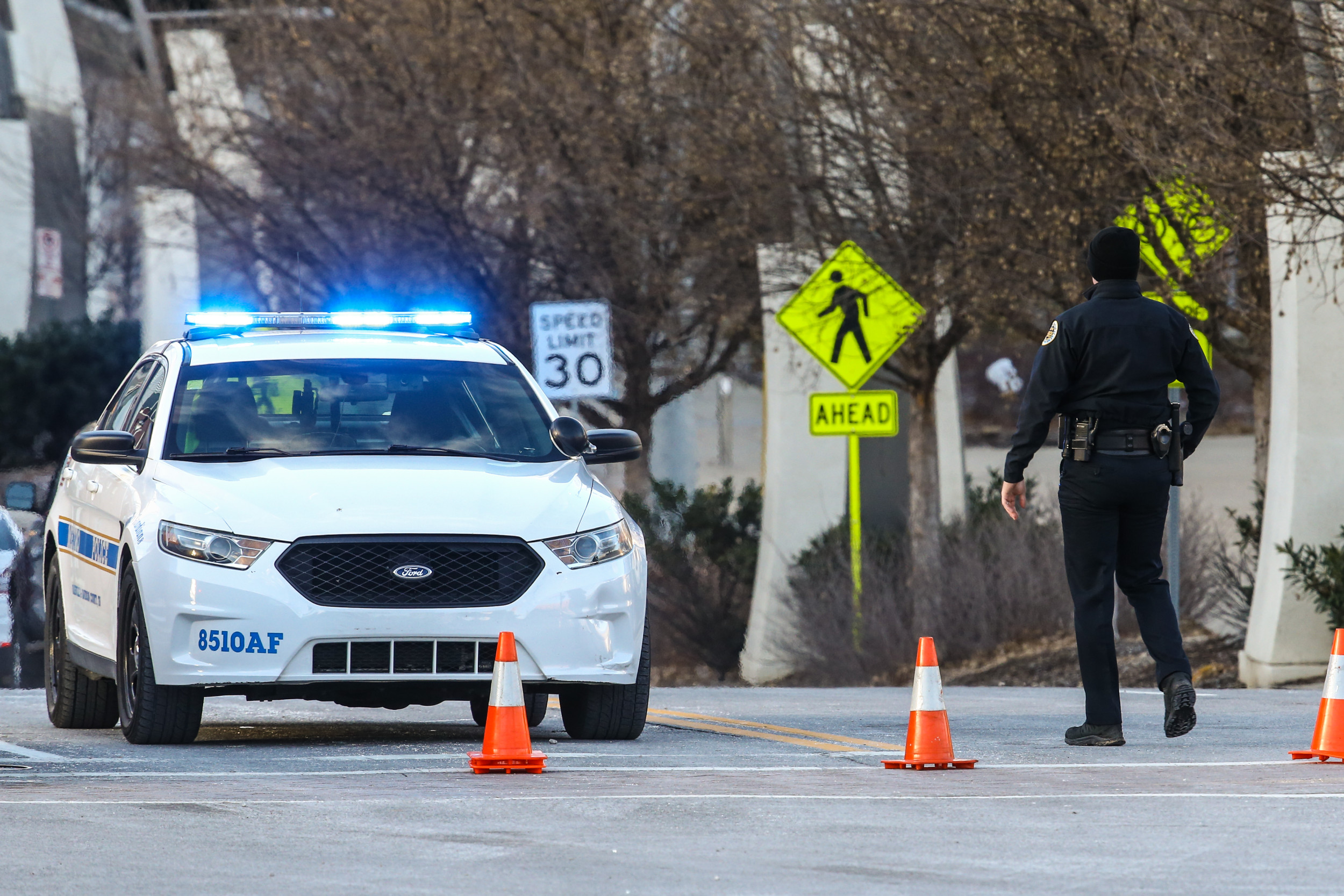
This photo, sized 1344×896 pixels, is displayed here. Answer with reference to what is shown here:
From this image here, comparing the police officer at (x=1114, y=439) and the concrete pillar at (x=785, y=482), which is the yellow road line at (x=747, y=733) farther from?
the concrete pillar at (x=785, y=482)

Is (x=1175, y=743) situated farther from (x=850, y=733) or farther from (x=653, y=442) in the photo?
(x=653, y=442)

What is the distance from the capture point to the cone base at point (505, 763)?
27.4ft

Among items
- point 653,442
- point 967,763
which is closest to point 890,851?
point 967,763

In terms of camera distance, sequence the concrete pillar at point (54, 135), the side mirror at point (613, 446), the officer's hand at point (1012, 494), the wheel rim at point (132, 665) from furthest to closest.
Answer: 1. the concrete pillar at point (54, 135)
2. the side mirror at point (613, 446)
3. the wheel rim at point (132, 665)
4. the officer's hand at point (1012, 494)

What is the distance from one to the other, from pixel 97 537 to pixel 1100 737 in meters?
4.33

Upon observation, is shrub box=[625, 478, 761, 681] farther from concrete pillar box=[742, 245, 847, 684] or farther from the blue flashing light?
the blue flashing light

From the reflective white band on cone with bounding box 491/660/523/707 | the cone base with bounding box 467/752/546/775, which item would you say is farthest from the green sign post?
the cone base with bounding box 467/752/546/775

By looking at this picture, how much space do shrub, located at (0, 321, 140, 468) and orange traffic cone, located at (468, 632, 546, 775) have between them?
32.2 meters

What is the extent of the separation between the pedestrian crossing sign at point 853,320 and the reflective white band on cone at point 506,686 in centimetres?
1073

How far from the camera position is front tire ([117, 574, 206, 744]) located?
9.38 m

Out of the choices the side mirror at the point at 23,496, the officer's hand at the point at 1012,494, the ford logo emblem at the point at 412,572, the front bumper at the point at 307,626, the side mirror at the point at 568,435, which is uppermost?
the side mirror at the point at 568,435

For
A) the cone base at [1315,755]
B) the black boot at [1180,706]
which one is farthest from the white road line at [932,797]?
the black boot at [1180,706]

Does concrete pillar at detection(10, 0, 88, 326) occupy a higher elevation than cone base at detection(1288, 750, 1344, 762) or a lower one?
higher

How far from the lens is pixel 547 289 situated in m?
26.5
